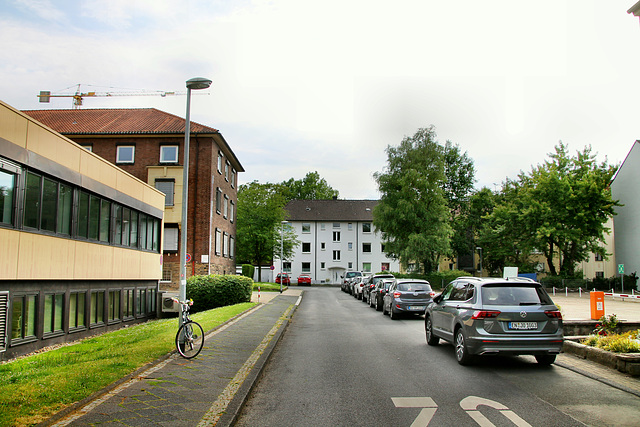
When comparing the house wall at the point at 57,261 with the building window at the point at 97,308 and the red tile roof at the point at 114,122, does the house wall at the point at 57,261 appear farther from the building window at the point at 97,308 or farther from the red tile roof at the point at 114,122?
the red tile roof at the point at 114,122

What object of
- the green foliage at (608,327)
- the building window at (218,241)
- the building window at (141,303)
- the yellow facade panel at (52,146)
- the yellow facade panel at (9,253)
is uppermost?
the yellow facade panel at (52,146)

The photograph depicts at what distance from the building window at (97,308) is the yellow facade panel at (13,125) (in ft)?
20.9

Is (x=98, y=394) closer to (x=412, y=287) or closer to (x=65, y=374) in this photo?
(x=65, y=374)

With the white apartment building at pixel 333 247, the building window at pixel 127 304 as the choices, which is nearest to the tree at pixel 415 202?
the white apartment building at pixel 333 247

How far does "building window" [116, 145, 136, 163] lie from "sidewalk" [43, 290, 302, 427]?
1071 inches

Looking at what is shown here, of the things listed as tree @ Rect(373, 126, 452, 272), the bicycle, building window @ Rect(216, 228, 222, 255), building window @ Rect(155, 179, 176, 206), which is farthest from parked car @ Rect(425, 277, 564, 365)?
tree @ Rect(373, 126, 452, 272)

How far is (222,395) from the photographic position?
6.84 m

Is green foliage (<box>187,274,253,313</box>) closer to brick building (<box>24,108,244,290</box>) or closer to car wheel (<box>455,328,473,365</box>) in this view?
brick building (<box>24,108,244,290</box>)

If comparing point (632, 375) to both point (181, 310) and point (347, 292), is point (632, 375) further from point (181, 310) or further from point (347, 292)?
point (347, 292)

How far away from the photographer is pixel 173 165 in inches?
1368

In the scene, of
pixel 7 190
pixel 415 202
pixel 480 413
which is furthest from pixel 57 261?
pixel 415 202

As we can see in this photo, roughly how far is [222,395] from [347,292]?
40234 mm

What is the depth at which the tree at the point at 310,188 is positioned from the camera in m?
92.2

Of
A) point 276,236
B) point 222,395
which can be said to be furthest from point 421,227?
point 222,395
